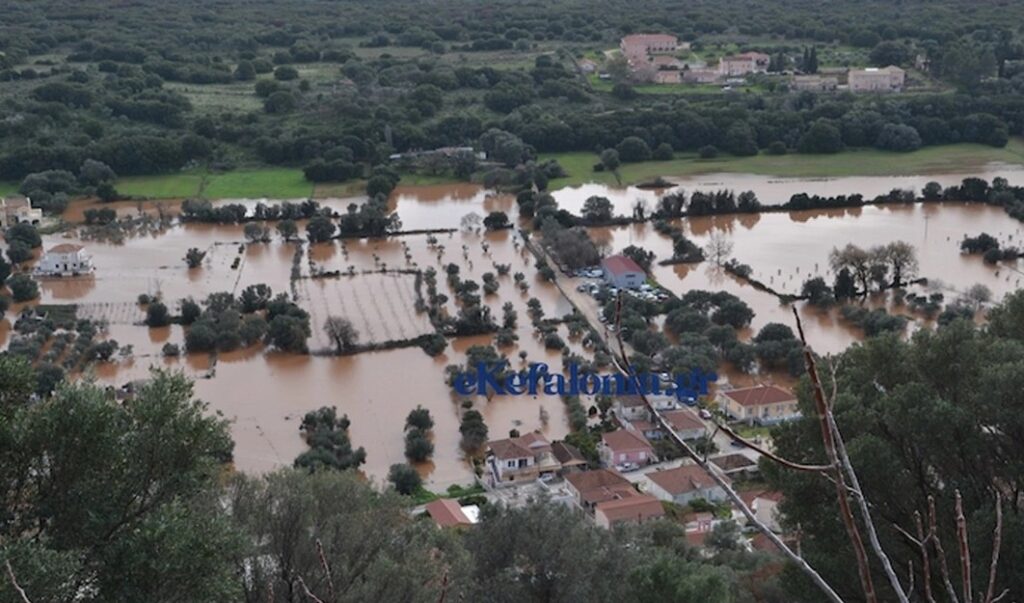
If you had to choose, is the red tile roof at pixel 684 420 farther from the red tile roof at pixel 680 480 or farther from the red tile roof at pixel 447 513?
the red tile roof at pixel 447 513

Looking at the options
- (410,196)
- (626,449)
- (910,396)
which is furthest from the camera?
(410,196)

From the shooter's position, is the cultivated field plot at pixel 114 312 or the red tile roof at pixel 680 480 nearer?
the red tile roof at pixel 680 480

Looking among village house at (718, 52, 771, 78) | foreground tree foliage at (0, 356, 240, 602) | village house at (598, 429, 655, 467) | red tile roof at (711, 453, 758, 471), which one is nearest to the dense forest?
village house at (718, 52, 771, 78)

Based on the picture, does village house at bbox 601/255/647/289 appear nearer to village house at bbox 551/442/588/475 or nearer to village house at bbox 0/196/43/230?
village house at bbox 551/442/588/475

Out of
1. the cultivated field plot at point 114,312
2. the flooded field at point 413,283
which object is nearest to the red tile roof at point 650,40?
the flooded field at point 413,283

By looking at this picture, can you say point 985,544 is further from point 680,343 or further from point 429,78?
point 429,78

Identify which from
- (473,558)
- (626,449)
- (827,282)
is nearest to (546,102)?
(827,282)
